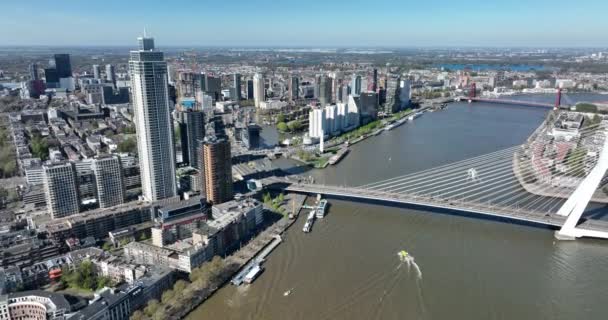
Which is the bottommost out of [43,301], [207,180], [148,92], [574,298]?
[574,298]

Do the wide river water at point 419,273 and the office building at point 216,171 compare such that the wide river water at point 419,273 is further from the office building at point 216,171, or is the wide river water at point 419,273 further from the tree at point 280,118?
the tree at point 280,118

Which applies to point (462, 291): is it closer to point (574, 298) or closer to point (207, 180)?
point (574, 298)

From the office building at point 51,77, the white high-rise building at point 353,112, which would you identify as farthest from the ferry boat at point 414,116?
the office building at point 51,77

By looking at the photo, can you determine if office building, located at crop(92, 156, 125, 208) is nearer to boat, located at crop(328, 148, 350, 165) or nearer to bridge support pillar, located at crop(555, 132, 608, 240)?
boat, located at crop(328, 148, 350, 165)

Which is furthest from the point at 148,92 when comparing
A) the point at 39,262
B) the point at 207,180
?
the point at 39,262

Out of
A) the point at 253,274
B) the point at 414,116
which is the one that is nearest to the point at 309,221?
the point at 253,274

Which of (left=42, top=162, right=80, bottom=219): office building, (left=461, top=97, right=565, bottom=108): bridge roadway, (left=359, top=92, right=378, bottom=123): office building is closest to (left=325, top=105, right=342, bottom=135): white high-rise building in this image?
(left=359, top=92, right=378, bottom=123): office building
